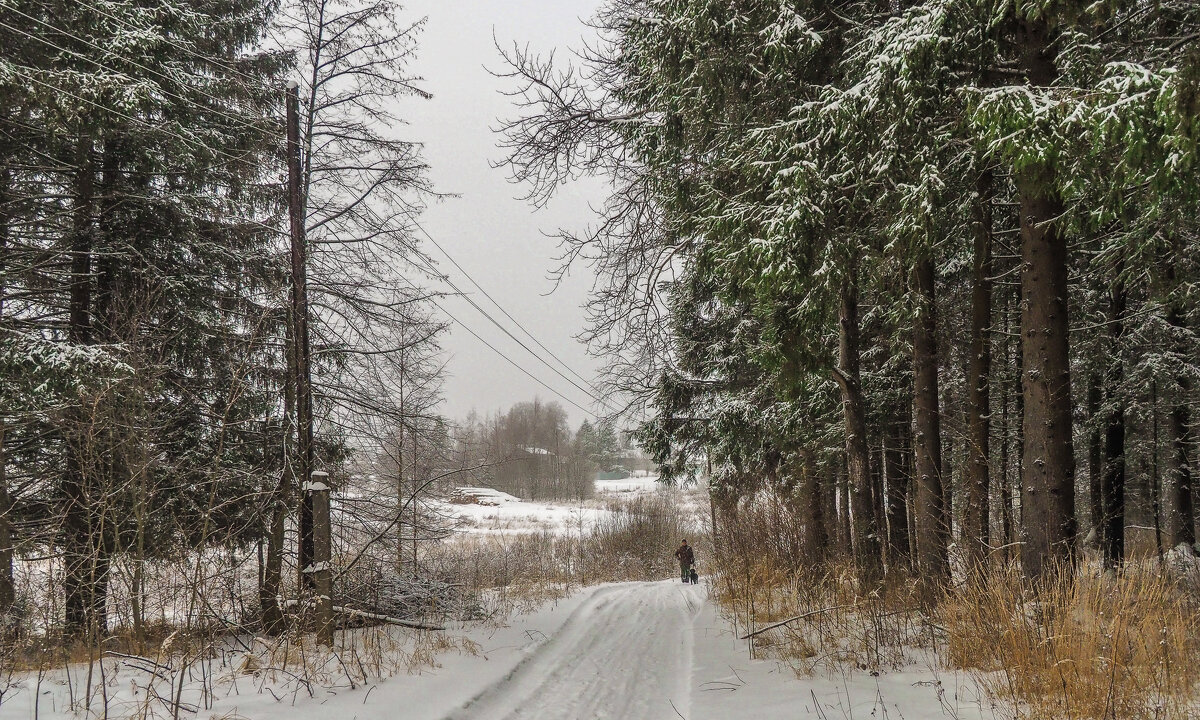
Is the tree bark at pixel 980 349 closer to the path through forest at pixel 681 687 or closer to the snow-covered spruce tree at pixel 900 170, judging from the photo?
the snow-covered spruce tree at pixel 900 170

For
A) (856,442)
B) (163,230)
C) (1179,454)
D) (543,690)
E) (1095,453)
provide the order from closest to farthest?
(543,690)
(856,442)
(163,230)
(1179,454)
(1095,453)

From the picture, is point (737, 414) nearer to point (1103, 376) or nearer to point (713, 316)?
point (713, 316)

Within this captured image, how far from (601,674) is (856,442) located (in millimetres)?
4331

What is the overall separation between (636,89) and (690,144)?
130cm

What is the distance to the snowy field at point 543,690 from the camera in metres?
4.15

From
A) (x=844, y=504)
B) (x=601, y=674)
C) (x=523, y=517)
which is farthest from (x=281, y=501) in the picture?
(x=523, y=517)

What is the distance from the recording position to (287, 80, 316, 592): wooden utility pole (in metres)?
6.80

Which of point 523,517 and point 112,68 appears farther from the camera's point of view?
point 523,517

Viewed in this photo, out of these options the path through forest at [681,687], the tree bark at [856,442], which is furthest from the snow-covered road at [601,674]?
the tree bark at [856,442]

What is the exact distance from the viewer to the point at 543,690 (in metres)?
5.55

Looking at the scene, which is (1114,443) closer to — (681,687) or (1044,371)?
(1044,371)

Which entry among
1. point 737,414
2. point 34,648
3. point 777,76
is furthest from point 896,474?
point 34,648

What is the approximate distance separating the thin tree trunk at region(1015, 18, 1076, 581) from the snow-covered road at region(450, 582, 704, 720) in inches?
143

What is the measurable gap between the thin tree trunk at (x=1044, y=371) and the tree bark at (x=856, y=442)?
6.58ft
